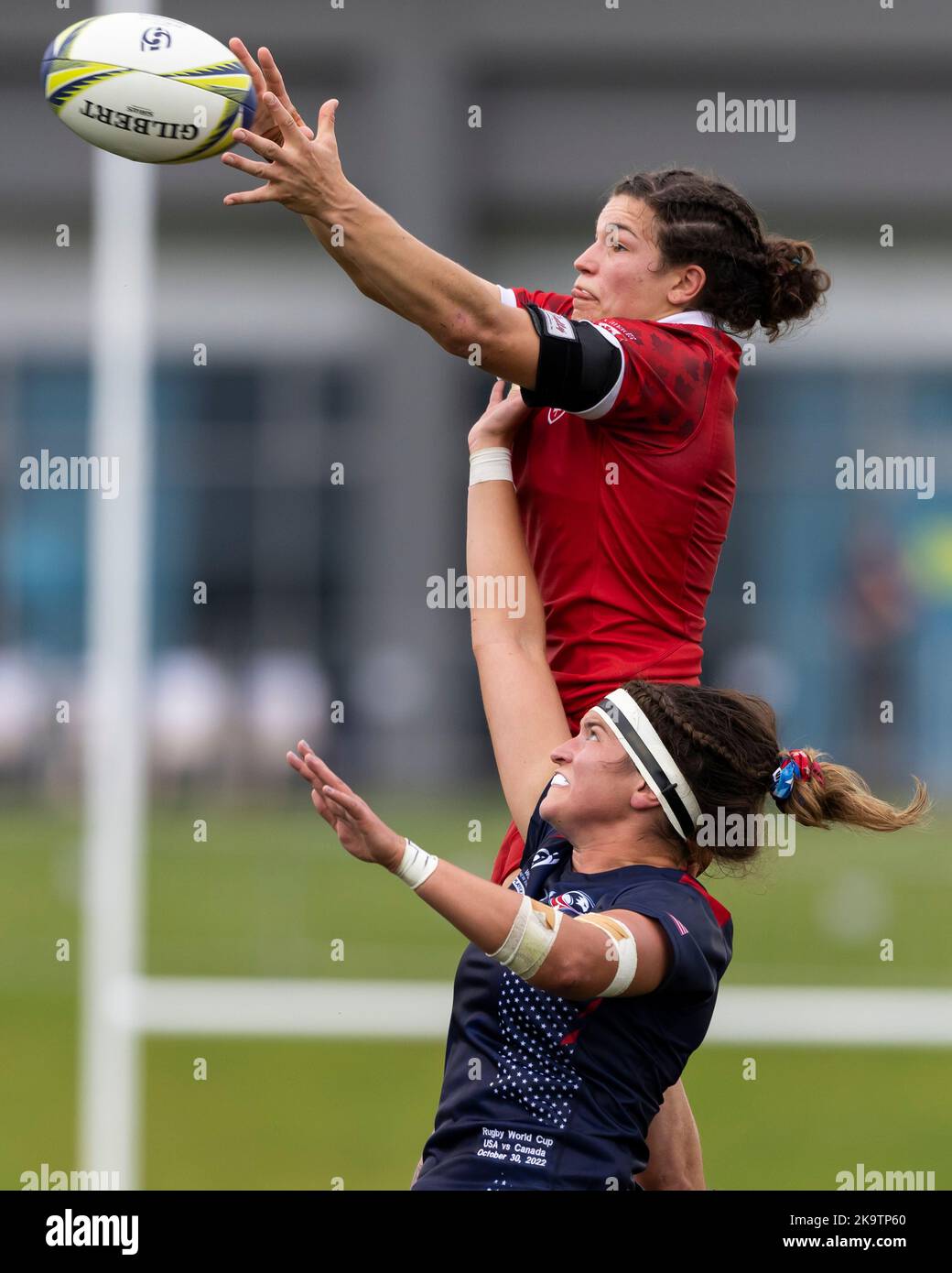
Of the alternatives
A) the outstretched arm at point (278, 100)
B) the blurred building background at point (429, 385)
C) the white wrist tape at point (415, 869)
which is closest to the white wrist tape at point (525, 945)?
the white wrist tape at point (415, 869)

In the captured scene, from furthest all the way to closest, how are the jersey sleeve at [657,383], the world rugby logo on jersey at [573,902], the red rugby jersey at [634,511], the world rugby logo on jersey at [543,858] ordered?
the red rugby jersey at [634,511] < the jersey sleeve at [657,383] < the world rugby logo on jersey at [543,858] < the world rugby logo on jersey at [573,902]

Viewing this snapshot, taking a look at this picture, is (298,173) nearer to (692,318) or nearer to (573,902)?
(692,318)

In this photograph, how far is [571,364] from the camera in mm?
3197

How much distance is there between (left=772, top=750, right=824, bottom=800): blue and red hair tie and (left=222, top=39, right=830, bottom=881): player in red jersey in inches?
14.7

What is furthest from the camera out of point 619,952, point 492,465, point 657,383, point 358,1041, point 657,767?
point 358,1041

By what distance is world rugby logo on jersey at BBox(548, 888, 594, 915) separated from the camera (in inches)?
117

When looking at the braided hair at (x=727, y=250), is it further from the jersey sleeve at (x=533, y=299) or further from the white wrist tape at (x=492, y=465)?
the white wrist tape at (x=492, y=465)

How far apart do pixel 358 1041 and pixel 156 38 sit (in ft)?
23.4

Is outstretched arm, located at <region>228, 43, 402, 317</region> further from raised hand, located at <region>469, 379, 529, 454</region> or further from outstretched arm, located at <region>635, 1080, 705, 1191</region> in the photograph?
outstretched arm, located at <region>635, 1080, 705, 1191</region>

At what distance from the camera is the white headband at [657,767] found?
10.1 ft

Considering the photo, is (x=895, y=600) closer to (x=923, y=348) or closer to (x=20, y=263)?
(x=923, y=348)

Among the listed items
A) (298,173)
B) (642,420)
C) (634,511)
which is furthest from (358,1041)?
(298,173)

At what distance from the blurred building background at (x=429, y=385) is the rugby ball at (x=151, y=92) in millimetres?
12923

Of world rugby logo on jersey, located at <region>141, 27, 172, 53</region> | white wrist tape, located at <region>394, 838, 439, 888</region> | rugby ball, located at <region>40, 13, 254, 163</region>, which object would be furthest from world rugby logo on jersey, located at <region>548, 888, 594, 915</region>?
world rugby logo on jersey, located at <region>141, 27, 172, 53</region>
